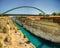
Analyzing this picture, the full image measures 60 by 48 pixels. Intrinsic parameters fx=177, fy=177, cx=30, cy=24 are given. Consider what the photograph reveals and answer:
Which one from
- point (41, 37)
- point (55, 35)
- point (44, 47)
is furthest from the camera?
point (41, 37)

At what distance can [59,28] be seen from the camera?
23.0 meters

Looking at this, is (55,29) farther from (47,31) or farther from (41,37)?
(41,37)

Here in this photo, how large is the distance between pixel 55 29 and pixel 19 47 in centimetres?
1061

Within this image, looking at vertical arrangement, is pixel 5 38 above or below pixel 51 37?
above

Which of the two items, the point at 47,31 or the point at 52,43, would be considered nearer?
the point at 52,43

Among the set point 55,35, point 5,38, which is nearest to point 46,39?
point 55,35

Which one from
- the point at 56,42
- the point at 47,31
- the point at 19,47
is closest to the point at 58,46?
the point at 56,42

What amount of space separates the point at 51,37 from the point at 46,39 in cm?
200

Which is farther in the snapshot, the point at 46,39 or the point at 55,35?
the point at 46,39

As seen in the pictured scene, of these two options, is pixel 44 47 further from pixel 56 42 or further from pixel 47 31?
pixel 47 31

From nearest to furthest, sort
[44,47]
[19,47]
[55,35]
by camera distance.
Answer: [19,47] < [44,47] < [55,35]

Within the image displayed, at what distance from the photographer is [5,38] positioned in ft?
48.8

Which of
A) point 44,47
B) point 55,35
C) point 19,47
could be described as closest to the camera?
point 19,47

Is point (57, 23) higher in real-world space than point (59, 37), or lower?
higher
